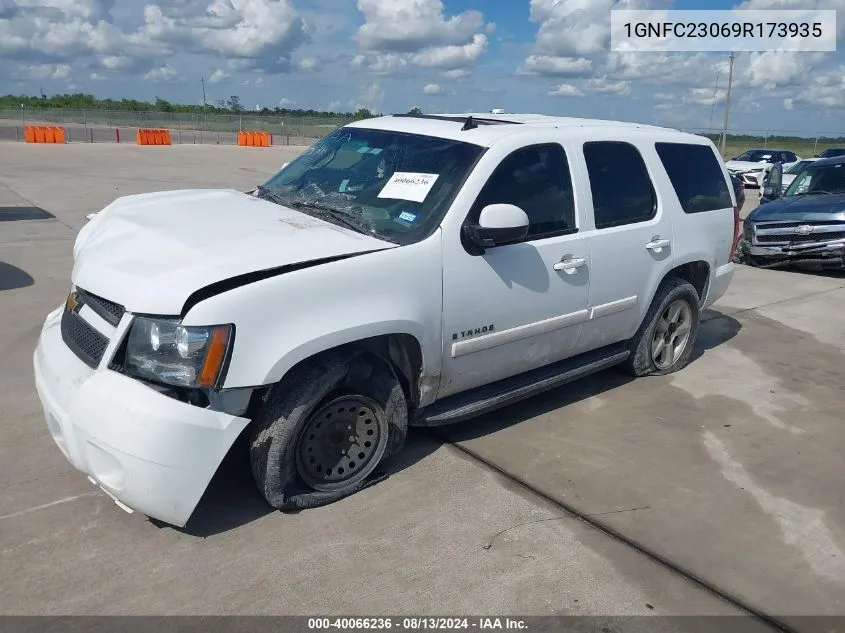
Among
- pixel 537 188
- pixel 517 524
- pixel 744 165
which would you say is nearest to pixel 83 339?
pixel 517 524

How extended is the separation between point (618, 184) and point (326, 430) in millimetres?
2634

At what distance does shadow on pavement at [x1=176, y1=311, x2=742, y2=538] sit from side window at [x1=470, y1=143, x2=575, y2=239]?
1287 mm

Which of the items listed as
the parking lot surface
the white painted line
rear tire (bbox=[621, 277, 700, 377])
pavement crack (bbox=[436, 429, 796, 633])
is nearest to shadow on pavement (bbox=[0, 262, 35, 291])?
the parking lot surface

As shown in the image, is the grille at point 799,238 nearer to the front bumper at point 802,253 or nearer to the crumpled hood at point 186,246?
the front bumper at point 802,253

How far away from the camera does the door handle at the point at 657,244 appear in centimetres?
503

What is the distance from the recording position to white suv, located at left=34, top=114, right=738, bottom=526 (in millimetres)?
3045

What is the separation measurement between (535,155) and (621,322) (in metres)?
1.41

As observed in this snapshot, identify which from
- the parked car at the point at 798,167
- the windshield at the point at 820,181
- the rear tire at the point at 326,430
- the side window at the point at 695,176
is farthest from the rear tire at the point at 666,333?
the parked car at the point at 798,167

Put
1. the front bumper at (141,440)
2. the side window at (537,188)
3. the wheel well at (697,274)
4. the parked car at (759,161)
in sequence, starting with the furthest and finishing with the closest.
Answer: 1. the parked car at (759,161)
2. the wheel well at (697,274)
3. the side window at (537,188)
4. the front bumper at (141,440)

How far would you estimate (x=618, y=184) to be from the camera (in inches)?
191

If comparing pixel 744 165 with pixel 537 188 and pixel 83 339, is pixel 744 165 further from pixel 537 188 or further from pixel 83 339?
pixel 83 339

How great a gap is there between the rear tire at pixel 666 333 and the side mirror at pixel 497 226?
6.41 ft

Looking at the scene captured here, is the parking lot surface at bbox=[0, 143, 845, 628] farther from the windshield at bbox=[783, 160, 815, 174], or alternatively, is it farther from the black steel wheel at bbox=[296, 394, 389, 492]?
the windshield at bbox=[783, 160, 815, 174]

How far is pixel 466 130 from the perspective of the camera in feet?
14.2
